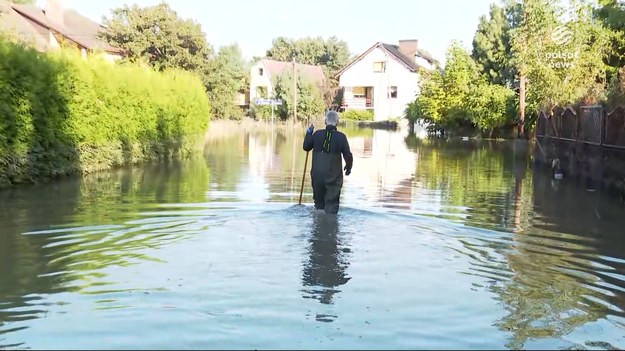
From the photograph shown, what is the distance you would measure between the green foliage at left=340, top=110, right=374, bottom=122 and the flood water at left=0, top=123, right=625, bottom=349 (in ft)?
186

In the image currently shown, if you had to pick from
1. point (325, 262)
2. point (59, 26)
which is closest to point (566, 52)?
point (325, 262)

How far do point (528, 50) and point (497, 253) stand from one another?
73.9ft

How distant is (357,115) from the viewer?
232ft

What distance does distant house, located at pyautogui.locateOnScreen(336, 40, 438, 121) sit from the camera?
231ft

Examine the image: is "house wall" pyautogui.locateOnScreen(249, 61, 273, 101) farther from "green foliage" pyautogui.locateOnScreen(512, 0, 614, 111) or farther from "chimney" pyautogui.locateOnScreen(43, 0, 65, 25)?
"green foliage" pyautogui.locateOnScreen(512, 0, 614, 111)

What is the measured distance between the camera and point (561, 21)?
1096 inches

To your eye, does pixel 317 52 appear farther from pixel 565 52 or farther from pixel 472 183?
pixel 472 183

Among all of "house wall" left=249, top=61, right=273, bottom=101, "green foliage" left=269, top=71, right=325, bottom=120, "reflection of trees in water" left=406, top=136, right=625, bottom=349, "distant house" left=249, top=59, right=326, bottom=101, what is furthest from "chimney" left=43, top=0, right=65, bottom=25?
"reflection of trees in water" left=406, top=136, right=625, bottom=349

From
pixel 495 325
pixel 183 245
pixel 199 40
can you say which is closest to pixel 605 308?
pixel 495 325

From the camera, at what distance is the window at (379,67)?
7156 cm

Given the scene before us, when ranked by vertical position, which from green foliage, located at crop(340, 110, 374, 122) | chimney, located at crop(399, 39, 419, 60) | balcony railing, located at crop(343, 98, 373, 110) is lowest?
green foliage, located at crop(340, 110, 374, 122)

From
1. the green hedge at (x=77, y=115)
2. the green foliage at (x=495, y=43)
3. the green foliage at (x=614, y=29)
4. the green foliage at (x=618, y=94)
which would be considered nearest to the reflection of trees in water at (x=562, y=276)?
the green foliage at (x=618, y=94)

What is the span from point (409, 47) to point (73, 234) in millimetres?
74018

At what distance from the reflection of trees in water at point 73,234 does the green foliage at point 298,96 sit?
48.0 metres
